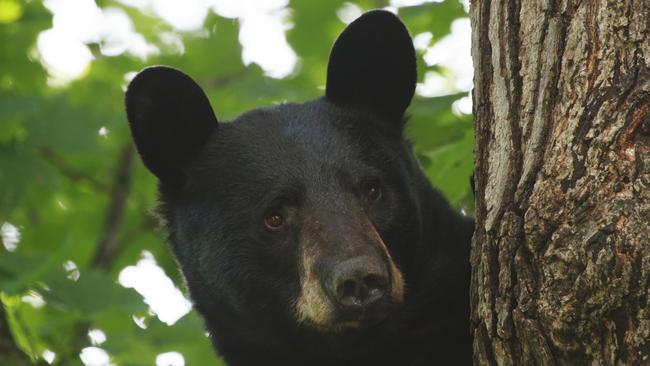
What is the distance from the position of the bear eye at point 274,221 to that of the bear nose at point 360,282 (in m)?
0.70

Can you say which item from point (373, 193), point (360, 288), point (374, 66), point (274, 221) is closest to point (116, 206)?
point (374, 66)

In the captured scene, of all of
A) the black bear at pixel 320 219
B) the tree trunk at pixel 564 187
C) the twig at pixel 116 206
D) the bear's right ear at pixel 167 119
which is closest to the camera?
the tree trunk at pixel 564 187

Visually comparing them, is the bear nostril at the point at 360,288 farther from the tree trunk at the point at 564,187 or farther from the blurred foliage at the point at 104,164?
the blurred foliage at the point at 104,164

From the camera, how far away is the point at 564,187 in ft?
10.1

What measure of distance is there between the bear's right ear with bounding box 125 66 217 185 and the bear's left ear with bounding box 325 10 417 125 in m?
0.71

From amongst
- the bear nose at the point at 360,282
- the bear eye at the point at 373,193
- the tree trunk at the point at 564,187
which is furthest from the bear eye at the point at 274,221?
the tree trunk at the point at 564,187

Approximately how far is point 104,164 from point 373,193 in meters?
5.92

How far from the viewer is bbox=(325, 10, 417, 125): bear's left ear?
495cm

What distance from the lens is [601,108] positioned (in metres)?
3.10

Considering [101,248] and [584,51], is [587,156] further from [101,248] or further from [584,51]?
[101,248]

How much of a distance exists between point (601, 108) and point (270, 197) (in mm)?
2015

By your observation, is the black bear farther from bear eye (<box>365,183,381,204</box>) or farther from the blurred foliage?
the blurred foliage

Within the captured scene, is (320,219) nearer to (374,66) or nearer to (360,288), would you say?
(360,288)

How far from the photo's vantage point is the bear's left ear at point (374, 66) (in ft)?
16.2
